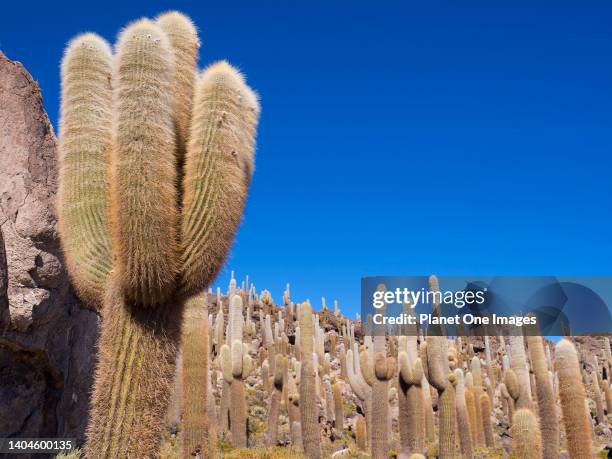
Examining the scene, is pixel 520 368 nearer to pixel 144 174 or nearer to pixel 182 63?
pixel 182 63

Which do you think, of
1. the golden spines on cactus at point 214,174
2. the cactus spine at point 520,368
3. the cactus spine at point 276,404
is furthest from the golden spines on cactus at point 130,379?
the cactus spine at point 276,404

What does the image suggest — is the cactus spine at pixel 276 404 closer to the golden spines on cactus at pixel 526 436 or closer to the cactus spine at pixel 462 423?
the cactus spine at pixel 462 423

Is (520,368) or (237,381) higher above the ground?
(237,381)

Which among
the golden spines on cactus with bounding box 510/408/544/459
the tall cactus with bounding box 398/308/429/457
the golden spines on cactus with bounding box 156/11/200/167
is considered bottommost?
the golden spines on cactus with bounding box 510/408/544/459

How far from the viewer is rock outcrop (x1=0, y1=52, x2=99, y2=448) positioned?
7.12 metres

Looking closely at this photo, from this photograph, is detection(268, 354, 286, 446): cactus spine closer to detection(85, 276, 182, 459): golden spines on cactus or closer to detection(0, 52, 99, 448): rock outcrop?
detection(0, 52, 99, 448): rock outcrop

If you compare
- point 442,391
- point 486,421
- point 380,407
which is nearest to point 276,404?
point 380,407

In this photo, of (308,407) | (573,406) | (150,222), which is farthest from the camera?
(308,407)

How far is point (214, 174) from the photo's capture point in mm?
4160

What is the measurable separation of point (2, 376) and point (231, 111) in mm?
A: 4919

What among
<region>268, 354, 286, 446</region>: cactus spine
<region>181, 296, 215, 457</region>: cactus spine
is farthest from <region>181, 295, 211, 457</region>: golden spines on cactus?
<region>268, 354, 286, 446</region>: cactus spine

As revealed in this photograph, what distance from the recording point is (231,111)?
14.6 feet

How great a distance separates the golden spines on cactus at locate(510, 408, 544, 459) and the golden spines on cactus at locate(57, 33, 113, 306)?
275 inches

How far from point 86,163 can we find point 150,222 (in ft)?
4.61
